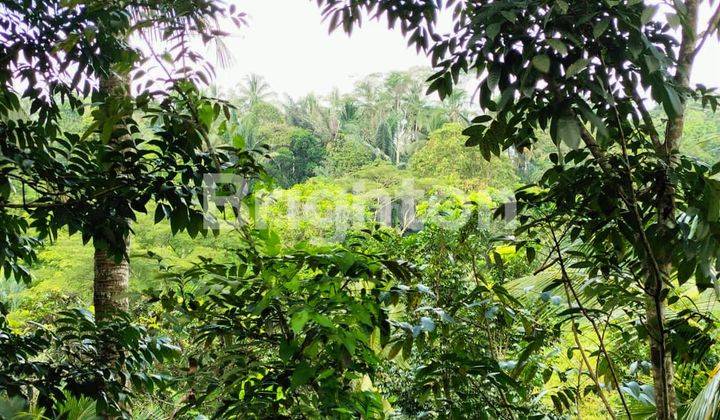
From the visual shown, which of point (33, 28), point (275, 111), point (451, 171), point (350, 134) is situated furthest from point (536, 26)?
point (275, 111)

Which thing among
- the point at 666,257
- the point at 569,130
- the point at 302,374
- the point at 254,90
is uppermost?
the point at 254,90

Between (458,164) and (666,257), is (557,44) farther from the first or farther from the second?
(458,164)

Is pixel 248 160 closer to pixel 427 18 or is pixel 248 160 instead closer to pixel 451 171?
pixel 427 18

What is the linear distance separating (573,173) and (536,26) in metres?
0.24

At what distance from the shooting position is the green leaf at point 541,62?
571mm

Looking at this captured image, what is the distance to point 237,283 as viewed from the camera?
762 millimetres

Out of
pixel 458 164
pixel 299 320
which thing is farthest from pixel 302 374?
pixel 458 164

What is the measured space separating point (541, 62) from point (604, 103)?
0.76 feet

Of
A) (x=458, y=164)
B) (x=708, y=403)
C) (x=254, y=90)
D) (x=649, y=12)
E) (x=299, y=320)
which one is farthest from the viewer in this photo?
(x=254, y=90)

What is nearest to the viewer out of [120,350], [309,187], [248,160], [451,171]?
[248,160]

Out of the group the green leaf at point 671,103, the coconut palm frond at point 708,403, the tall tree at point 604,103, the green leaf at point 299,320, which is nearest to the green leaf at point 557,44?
the tall tree at point 604,103

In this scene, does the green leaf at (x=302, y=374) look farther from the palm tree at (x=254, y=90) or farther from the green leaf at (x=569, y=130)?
the palm tree at (x=254, y=90)

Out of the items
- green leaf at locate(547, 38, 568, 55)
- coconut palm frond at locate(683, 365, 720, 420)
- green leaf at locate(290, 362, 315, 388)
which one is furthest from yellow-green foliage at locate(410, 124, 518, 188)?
green leaf at locate(547, 38, 568, 55)

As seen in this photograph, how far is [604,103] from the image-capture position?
2.51 ft
